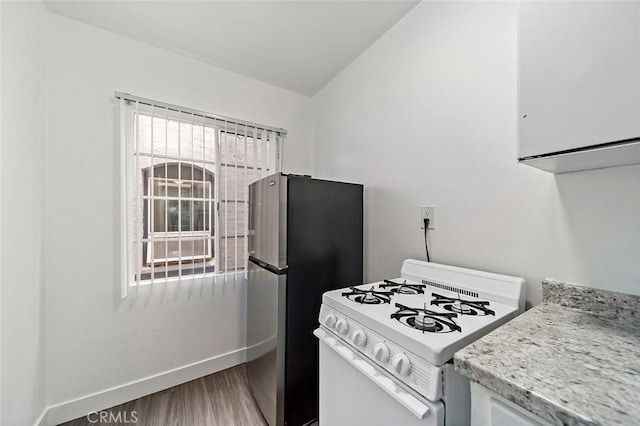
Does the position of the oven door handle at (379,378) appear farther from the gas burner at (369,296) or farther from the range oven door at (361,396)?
the gas burner at (369,296)

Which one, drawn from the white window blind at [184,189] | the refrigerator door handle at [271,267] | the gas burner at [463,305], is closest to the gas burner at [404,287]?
the gas burner at [463,305]

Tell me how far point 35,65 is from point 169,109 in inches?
27.3

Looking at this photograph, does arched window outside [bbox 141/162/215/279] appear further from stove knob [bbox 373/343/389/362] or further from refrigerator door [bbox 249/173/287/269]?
stove knob [bbox 373/343/389/362]

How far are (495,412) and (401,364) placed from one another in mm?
245

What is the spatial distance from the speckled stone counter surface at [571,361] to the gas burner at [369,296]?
0.45 meters

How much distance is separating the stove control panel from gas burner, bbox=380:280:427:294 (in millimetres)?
382

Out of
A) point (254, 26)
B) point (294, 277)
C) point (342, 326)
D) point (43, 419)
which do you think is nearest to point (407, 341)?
point (342, 326)

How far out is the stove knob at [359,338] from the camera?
917 mm

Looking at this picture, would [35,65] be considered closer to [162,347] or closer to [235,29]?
[235,29]

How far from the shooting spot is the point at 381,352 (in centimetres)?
83

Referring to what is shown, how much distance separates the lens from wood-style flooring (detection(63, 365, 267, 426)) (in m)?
1.59

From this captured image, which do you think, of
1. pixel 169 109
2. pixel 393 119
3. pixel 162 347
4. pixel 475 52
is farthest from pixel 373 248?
pixel 169 109

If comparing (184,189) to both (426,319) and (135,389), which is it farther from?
(426,319)

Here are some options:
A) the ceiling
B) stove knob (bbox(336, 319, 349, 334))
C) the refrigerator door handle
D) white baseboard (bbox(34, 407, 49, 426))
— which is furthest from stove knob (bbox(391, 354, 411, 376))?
white baseboard (bbox(34, 407, 49, 426))
